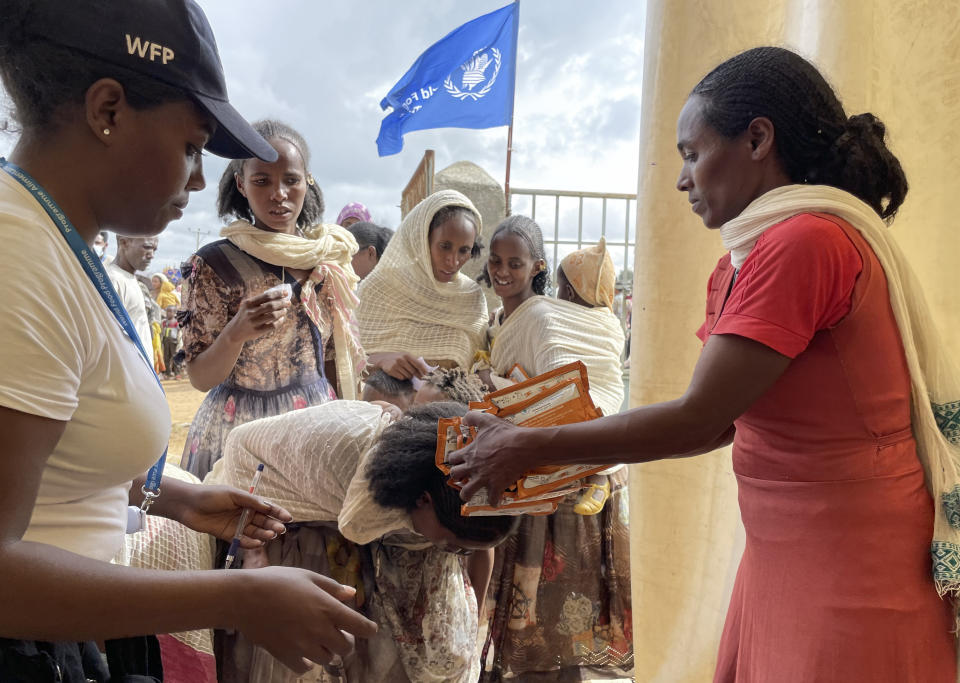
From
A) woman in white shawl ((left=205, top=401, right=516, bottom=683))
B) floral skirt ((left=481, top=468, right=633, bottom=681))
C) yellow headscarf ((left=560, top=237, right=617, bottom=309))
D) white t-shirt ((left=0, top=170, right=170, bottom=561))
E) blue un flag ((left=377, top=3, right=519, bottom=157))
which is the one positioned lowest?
floral skirt ((left=481, top=468, right=633, bottom=681))

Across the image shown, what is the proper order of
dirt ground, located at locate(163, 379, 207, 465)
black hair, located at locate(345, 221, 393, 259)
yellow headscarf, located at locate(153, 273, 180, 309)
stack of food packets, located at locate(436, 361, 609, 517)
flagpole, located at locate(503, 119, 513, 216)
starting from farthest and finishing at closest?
yellow headscarf, located at locate(153, 273, 180, 309) < dirt ground, located at locate(163, 379, 207, 465) < flagpole, located at locate(503, 119, 513, 216) < black hair, located at locate(345, 221, 393, 259) < stack of food packets, located at locate(436, 361, 609, 517)

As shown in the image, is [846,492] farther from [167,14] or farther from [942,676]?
[167,14]

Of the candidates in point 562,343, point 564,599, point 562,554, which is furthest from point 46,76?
point 564,599

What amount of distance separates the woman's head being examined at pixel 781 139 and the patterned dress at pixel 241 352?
1692mm

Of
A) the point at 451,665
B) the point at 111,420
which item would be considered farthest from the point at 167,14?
the point at 451,665

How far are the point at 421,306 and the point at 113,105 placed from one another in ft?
7.52

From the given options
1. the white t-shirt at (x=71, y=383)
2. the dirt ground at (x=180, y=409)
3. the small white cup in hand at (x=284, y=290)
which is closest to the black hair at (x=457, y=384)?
the small white cup in hand at (x=284, y=290)

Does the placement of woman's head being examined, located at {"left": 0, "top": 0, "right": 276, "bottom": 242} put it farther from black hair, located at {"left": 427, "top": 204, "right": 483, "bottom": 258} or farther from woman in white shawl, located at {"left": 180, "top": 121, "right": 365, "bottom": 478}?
black hair, located at {"left": 427, "top": 204, "right": 483, "bottom": 258}

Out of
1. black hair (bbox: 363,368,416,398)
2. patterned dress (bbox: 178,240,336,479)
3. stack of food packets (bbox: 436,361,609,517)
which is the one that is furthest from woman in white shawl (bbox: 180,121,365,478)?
stack of food packets (bbox: 436,361,609,517)

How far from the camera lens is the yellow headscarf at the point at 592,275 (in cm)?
328

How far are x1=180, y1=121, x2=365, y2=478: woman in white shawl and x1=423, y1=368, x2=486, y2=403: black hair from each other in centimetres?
43

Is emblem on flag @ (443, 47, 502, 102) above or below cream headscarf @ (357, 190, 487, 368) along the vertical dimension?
above

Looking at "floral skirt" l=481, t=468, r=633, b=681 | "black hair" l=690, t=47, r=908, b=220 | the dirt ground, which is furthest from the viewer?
the dirt ground

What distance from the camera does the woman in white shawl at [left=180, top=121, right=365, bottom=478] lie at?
2.33 meters
